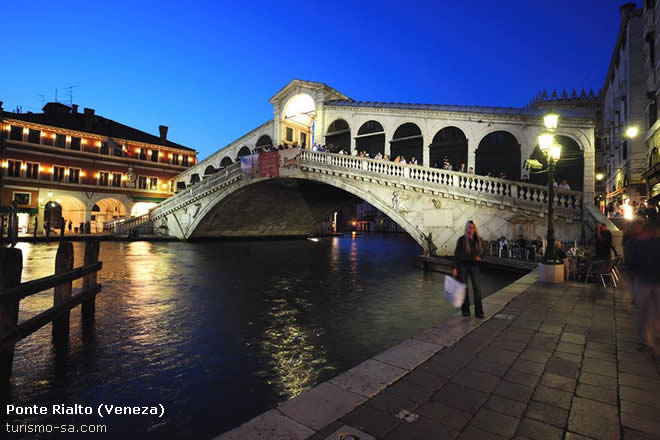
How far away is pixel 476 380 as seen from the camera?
3203 millimetres

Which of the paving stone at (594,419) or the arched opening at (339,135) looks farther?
the arched opening at (339,135)

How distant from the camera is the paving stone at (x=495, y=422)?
2.39 m

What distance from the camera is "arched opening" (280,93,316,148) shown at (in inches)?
1036

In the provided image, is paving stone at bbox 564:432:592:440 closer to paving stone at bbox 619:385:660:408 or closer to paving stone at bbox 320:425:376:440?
paving stone at bbox 619:385:660:408

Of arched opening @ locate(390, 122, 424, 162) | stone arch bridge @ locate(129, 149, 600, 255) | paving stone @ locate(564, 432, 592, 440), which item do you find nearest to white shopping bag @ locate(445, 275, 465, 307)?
paving stone @ locate(564, 432, 592, 440)

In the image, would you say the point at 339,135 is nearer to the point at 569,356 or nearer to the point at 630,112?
the point at 630,112

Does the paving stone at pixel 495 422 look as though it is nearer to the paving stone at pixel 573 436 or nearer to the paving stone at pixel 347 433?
the paving stone at pixel 573 436

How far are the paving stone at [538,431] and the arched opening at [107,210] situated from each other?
1609 inches

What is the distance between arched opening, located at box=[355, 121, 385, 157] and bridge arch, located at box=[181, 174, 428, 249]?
3305 mm

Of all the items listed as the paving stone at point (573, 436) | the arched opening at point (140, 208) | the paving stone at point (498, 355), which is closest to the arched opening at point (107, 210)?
the arched opening at point (140, 208)

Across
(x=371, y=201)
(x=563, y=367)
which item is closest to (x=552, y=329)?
(x=563, y=367)

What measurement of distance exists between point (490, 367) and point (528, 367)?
400 mm

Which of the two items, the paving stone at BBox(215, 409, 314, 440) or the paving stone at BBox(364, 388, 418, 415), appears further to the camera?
the paving stone at BBox(364, 388, 418, 415)

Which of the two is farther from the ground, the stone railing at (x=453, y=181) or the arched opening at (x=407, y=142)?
the arched opening at (x=407, y=142)
